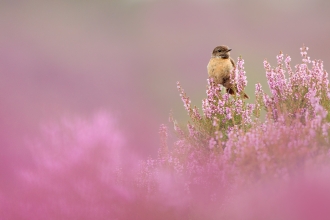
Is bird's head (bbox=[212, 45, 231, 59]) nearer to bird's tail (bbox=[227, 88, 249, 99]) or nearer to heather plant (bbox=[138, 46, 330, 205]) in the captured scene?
heather plant (bbox=[138, 46, 330, 205])

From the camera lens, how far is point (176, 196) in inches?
160

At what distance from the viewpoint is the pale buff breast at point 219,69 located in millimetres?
4910

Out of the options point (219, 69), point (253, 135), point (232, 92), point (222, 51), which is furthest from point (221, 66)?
point (253, 135)

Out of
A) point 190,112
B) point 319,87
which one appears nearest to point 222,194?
point 190,112

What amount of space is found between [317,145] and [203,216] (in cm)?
116

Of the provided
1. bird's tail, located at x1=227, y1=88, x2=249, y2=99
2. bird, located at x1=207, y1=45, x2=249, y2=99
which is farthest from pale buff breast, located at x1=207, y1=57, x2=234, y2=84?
bird's tail, located at x1=227, y1=88, x2=249, y2=99

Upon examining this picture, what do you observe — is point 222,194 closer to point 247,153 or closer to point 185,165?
point 247,153

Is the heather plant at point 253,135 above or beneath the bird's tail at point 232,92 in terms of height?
beneath

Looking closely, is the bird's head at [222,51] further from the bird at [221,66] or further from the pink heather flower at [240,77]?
the pink heather flower at [240,77]

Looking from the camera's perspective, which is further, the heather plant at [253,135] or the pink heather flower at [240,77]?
the pink heather flower at [240,77]

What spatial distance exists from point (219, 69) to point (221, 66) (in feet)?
0.13

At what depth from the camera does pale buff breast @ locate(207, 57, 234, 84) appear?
4.91 metres

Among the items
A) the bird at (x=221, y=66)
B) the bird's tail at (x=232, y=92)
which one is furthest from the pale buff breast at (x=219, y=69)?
the bird's tail at (x=232, y=92)

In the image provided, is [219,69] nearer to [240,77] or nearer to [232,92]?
[240,77]
